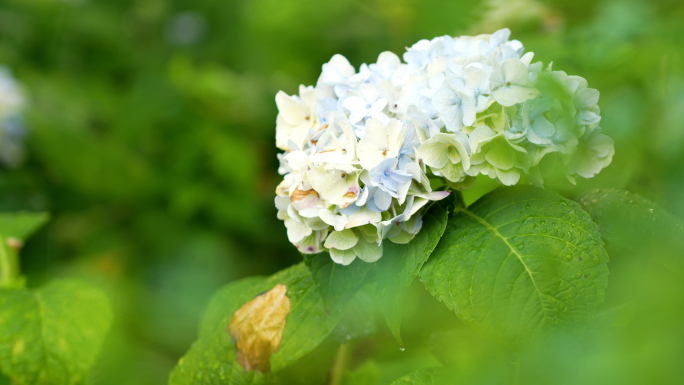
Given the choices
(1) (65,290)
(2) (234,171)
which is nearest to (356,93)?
(1) (65,290)

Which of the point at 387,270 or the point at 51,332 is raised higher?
the point at 387,270

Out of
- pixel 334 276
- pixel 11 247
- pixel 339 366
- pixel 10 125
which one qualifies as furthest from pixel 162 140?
pixel 334 276

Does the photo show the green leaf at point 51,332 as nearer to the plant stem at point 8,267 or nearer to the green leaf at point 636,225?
the plant stem at point 8,267

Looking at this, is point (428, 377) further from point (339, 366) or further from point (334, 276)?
point (339, 366)

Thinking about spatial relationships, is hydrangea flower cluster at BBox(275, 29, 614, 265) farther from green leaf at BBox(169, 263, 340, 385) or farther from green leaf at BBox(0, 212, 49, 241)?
green leaf at BBox(0, 212, 49, 241)

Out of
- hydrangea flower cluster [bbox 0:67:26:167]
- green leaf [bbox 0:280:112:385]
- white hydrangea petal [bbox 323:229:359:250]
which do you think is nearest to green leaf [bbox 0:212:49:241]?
green leaf [bbox 0:280:112:385]
